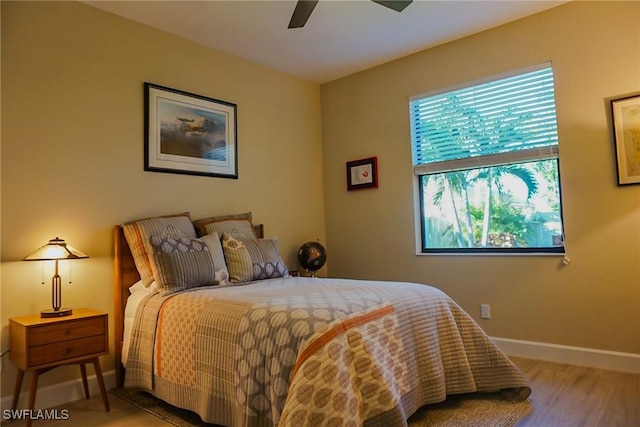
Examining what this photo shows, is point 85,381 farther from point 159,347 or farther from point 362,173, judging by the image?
point 362,173

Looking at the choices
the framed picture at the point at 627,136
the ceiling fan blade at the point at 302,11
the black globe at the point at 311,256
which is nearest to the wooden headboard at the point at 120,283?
the black globe at the point at 311,256

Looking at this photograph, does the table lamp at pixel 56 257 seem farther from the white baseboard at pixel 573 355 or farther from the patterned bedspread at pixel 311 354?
the white baseboard at pixel 573 355

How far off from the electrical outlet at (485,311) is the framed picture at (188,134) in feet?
8.02

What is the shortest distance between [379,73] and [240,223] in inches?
83.6

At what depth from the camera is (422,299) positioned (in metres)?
2.28

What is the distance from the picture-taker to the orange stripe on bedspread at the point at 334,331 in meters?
1.68

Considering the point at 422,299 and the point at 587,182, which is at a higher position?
the point at 587,182

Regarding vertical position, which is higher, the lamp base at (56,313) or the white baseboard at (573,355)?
the lamp base at (56,313)

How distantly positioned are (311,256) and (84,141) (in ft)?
7.04

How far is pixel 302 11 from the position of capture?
262cm

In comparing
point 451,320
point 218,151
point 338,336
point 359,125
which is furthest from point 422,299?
point 359,125

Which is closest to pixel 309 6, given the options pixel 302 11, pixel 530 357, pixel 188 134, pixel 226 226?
pixel 302 11

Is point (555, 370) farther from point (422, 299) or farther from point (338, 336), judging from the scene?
point (338, 336)

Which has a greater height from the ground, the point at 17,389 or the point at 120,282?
the point at 120,282
